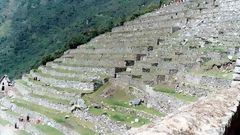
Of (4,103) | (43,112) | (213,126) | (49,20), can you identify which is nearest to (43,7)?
(49,20)

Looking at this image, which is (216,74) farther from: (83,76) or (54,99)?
(54,99)

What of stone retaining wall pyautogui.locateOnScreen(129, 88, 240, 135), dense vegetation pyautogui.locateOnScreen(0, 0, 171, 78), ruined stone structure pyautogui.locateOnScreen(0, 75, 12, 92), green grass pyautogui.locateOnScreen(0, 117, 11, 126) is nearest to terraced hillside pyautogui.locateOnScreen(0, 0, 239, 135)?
green grass pyautogui.locateOnScreen(0, 117, 11, 126)

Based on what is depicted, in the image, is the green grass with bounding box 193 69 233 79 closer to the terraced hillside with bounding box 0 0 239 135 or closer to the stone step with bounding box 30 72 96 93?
the terraced hillside with bounding box 0 0 239 135

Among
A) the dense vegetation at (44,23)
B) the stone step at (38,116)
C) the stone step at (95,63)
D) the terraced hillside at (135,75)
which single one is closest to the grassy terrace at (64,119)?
the terraced hillside at (135,75)

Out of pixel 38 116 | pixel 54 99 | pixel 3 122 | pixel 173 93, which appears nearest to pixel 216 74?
pixel 173 93

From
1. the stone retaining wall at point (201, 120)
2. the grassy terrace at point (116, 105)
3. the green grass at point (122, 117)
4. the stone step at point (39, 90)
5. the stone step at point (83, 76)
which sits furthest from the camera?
the stone step at point (83, 76)

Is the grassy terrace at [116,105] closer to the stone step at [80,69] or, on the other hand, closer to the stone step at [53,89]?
the stone step at [53,89]
